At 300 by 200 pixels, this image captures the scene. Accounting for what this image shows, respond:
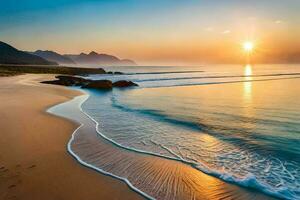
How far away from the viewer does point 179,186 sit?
20.9 feet

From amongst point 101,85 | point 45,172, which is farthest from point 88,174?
point 101,85

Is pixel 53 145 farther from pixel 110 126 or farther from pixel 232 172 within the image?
pixel 232 172

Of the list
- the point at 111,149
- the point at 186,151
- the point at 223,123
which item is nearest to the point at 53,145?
the point at 111,149

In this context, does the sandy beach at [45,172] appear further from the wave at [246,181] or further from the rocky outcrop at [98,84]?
the rocky outcrop at [98,84]

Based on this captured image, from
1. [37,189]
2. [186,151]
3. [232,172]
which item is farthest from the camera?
[186,151]

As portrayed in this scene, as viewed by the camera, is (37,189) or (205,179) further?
(205,179)

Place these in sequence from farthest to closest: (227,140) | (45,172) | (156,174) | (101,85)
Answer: (101,85) → (227,140) → (156,174) → (45,172)

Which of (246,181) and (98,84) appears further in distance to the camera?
(98,84)

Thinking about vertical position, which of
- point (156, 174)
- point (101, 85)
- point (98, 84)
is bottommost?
point (156, 174)

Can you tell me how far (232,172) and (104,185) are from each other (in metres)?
3.49

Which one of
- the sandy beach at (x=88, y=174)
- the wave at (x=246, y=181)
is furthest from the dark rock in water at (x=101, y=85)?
the wave at (x=246, y=181)

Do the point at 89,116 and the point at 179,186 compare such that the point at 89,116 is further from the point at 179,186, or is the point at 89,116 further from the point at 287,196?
the point at 287,196

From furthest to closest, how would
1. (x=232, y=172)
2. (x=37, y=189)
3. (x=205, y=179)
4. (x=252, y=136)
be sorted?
(x=252, y=136)
(x=232, y=172)
(x=205, y=179)
(x=37, y=189)

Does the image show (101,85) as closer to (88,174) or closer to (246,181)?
(88,174)
